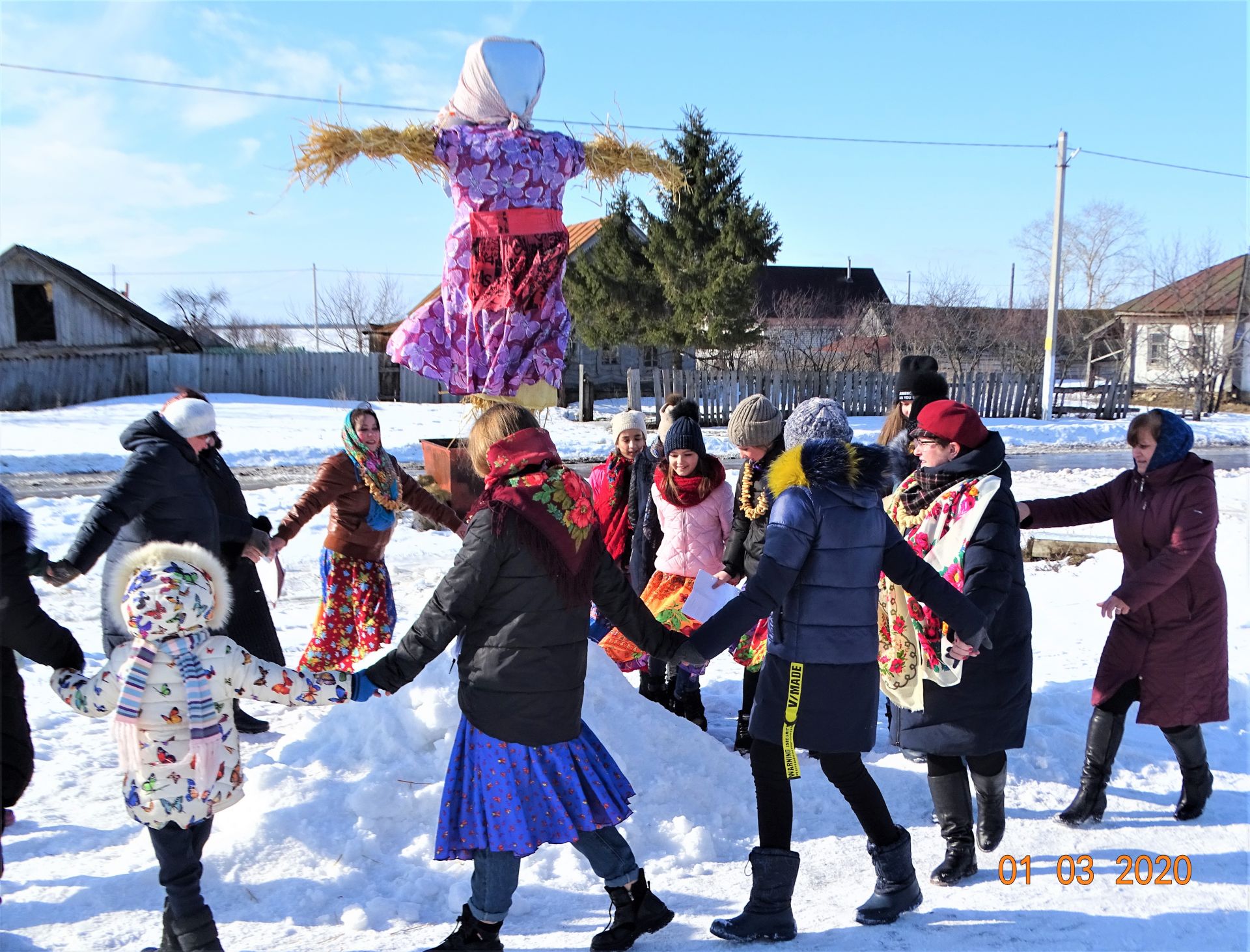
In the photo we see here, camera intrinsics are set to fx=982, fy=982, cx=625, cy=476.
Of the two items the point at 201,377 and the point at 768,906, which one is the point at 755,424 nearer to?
the point at 768,906

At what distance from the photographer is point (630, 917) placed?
3170 millimetres

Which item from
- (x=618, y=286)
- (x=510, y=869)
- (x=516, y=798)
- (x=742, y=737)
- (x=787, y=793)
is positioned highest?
(x=618, y=286)

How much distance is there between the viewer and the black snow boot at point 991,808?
3.87 meters

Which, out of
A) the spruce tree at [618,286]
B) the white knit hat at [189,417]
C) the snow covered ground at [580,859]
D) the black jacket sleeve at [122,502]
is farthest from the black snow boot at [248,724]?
the spruce tree at [618,286]

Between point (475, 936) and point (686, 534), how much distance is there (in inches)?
108

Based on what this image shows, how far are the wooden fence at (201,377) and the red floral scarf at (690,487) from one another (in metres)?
21.2

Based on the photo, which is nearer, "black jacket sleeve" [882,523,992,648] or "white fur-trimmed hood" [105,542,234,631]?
"white fur-trimmed hood" [105,542,234,631]

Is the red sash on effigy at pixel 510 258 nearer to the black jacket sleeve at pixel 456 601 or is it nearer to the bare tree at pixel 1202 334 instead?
the black jacket sleeve at pixel 456 601

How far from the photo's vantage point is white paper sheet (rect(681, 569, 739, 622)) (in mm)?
3686

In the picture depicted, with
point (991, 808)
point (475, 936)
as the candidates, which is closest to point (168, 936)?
point (475, 936)

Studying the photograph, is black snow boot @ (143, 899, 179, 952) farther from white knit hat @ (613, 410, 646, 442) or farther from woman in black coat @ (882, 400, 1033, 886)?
white knit hat @ (613, 410, 646, 442)

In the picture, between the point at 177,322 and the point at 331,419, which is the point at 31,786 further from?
the point at 177,322

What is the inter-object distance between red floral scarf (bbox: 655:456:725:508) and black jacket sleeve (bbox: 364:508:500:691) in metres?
2.54
